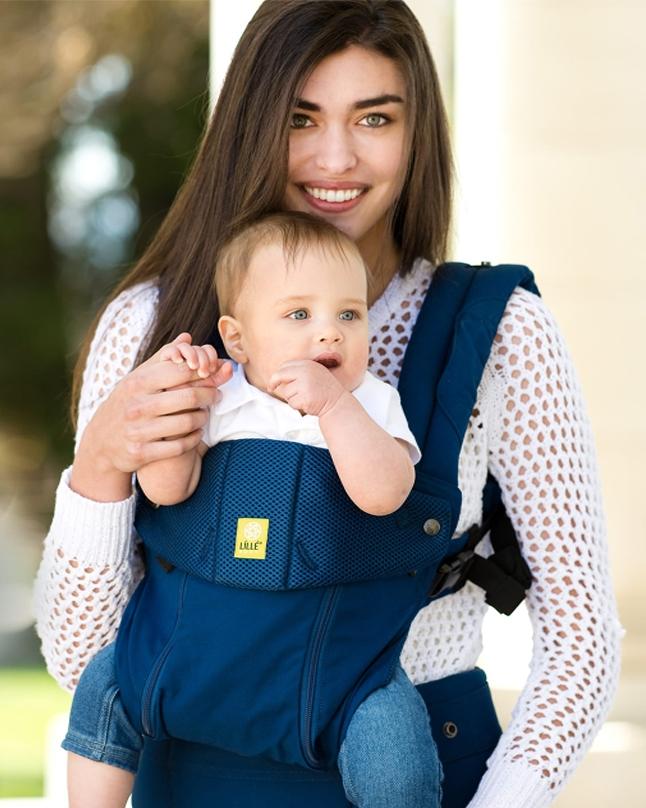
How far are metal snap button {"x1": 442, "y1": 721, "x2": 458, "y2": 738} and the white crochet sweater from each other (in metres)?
0.07

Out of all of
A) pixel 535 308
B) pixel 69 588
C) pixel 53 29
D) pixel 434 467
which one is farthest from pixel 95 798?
pixel 53 29

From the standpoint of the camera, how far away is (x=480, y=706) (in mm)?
2049

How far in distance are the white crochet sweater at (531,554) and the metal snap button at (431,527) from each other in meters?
0.15

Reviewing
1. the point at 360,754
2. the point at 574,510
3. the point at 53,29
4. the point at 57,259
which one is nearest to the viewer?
the point at 360,754

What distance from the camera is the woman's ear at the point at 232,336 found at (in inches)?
75.6

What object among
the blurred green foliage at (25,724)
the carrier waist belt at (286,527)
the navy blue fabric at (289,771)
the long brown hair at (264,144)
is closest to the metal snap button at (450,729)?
the navy blue fabric at (289,771)

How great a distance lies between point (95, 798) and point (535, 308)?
0.93m

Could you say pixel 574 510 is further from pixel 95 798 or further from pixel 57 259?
pixel 57 259

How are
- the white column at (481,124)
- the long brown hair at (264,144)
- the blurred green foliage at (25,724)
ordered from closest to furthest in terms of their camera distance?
the long brown hair at (264,144) < the white column at (481,124) < the blurred green foliage at (25,724)

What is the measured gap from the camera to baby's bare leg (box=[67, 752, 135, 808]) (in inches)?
74.6

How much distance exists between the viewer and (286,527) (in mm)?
1764

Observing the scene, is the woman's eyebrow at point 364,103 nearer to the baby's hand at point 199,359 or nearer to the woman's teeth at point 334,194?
the woman's teeth at point 334,194

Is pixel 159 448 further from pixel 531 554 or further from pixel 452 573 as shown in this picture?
pixel 531 554

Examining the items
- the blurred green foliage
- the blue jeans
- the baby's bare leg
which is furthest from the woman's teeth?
the blurred green foliage
